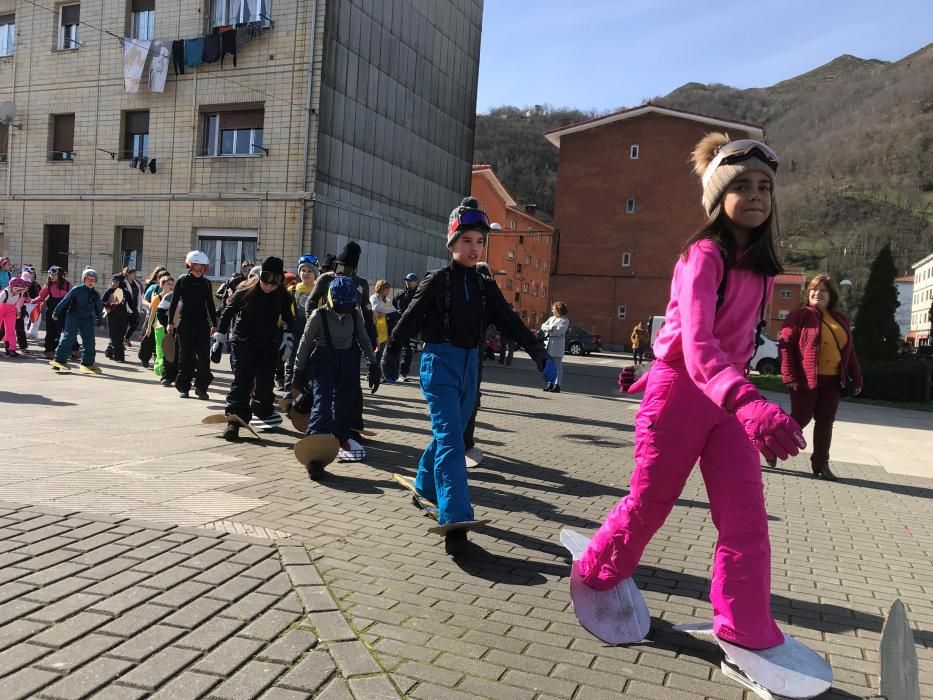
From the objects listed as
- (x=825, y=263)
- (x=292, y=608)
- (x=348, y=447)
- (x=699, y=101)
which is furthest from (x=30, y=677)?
(x=699, y=101)

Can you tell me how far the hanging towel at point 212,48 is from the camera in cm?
2264

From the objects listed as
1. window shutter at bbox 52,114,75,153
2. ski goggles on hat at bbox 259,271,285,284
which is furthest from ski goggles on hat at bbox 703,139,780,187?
window shutter at bbox 52,114,75,153

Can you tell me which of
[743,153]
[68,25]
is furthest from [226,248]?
[743,153]

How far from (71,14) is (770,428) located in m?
28.9

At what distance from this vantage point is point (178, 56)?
23.1 metres

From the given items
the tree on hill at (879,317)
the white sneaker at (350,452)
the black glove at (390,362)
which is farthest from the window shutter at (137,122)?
the tree on hill at (879,317)

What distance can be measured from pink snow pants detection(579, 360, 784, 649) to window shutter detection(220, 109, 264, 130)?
22.1 meters

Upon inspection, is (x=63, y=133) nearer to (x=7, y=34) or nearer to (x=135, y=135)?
(x=135, y=135)

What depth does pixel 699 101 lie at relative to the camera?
88.4 meters

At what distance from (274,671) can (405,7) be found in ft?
87.1

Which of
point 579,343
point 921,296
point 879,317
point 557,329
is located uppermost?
point 921,296

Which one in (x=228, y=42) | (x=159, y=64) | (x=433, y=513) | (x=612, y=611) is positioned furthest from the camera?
(x=159, y=64)

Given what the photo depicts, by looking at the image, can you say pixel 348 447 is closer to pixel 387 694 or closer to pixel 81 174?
pixel 387 694

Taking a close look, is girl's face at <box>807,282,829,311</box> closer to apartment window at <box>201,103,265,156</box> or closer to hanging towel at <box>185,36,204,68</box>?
apartment window at <box>201,103,265,156</box>
